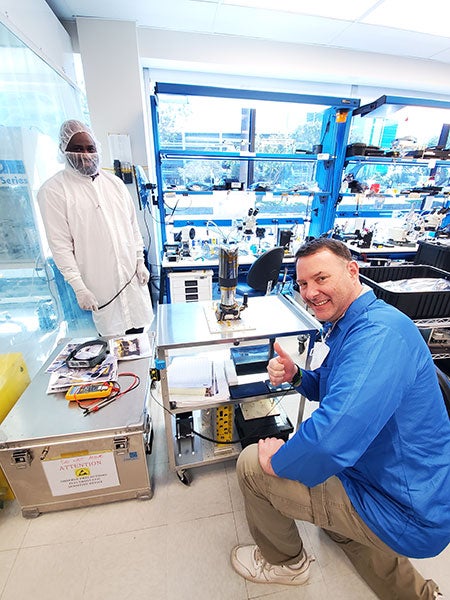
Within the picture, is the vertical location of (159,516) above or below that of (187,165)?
below

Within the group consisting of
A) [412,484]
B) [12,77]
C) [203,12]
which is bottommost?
[412,484]

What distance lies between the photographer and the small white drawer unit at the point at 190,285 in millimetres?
2727

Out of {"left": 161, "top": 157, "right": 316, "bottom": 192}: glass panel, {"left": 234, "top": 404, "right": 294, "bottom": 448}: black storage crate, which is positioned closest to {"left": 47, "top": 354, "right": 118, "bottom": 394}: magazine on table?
{"left": 234, "top": 404, "right": 294, "bottom": 448}: black storage crate

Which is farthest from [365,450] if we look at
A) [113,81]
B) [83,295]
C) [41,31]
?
[113,81]

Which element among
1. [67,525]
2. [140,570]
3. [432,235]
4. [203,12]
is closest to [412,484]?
[140,570]

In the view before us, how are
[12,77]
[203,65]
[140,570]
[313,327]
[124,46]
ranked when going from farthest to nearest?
[203,65] → [124,46] → [12,77] → [313,327] → [140,570]

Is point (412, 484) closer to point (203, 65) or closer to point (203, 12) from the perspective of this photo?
point (203, 12)

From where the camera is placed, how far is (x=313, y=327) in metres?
1.19

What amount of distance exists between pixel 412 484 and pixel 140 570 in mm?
1082

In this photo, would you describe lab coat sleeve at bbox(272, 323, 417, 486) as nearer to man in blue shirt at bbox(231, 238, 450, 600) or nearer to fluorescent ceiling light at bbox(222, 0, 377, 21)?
man in blue shirt at bbox(231, 238, 450, 600)

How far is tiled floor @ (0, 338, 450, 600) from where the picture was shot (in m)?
1.01

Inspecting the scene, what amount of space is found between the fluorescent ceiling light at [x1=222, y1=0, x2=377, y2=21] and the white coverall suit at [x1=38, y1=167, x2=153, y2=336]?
2.00 meters

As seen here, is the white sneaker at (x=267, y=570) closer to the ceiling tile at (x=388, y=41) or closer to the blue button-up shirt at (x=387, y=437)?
the blue button-up shirt at (x=387, y=437)

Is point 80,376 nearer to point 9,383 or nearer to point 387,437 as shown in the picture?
point 9,383
